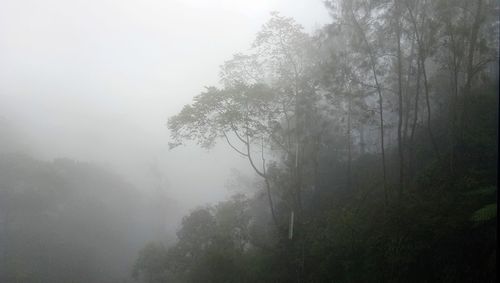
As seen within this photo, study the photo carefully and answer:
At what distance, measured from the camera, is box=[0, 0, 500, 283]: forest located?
11188mm

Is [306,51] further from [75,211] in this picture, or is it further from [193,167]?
[193,167]

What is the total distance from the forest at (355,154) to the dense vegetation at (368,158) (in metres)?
0.07

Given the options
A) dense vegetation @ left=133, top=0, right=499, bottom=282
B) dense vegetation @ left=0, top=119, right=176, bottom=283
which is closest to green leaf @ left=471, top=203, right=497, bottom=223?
dense vegetation @ left=133, top=0, right=499, bottom=282

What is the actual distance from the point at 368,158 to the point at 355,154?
1.34 m

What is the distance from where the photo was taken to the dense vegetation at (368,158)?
1084 centimetres

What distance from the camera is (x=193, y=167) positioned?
382 feet

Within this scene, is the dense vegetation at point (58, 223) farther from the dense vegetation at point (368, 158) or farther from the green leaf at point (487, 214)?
the green leaf at point (487, 214)

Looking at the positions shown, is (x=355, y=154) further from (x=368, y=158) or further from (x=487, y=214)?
(x=487, y=214)

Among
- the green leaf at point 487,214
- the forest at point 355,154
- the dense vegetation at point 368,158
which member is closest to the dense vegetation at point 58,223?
the forest at point 355,154

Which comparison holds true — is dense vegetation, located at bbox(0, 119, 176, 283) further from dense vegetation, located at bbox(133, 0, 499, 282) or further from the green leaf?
the green leaf

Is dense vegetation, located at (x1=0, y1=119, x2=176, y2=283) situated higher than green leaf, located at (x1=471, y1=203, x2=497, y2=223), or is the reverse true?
dense vegetation, located at (x1=0, y1=119, x2=176, y2=283)

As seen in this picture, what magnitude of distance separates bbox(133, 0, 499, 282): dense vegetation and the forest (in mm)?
65

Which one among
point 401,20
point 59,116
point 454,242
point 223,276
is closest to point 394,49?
point 401,20

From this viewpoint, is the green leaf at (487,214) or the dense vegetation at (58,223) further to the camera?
the dense vegetation at (58,223)
